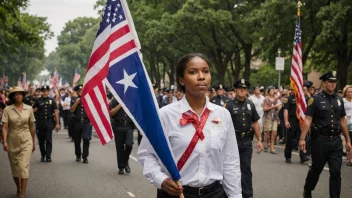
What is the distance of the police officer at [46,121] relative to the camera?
13.3 meters

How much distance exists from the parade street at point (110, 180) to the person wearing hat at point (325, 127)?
1.08 metres

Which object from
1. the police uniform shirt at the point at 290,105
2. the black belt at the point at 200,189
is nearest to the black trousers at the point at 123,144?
the police uniform shirt at the point at 290,105

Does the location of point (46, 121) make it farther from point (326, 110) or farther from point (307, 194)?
point (326, 110)

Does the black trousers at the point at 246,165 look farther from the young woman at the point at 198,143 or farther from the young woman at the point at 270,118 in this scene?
the young woman at the point at 270,118

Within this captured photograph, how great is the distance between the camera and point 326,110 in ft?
25.7

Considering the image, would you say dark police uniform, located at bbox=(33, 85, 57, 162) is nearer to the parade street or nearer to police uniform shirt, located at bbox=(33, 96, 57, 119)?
police uniform shirt, located at bbox=(33, 96, 57, 119)

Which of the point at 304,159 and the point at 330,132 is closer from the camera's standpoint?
the point at 330,132

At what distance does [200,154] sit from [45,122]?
34.8 feet

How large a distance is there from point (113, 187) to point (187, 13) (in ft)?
80.7

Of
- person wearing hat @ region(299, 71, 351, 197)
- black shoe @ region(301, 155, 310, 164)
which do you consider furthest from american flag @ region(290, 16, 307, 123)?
person wearing hat @ region(299, 71, 351, 197)

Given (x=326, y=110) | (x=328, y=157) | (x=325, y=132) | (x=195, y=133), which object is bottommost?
(x=328, y=157)

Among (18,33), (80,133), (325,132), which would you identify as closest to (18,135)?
(80,133)

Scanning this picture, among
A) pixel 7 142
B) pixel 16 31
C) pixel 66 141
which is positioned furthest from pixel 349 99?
pixel 16 31

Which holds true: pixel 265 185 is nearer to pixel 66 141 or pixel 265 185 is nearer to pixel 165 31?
pixel 66 141
